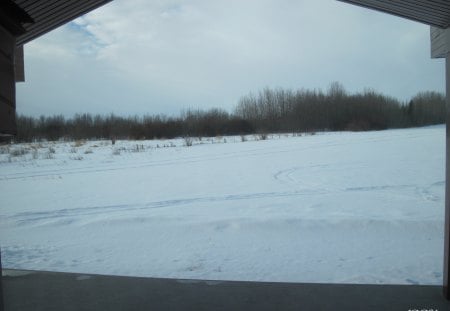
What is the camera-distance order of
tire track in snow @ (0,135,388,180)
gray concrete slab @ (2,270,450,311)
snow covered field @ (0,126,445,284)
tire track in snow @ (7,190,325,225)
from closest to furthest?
1. gray concrete slab @ (2,270,450,311)
2. snow covered field @ (0,126,445,284)
3. tire track in snow @ (7,190,325,225)
4. tire track in snow @ (0,135,388,180)

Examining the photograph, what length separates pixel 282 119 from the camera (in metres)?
56.4

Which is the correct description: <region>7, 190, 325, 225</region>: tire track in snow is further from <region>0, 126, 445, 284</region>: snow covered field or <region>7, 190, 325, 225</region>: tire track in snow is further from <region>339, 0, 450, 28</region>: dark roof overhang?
<region>339, 0, 450, 28</region>: dark roof overhang

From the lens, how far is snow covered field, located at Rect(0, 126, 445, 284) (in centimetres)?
519

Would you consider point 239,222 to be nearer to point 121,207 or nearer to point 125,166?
point 121,207

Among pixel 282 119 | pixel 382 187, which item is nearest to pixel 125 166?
pixel 382 187

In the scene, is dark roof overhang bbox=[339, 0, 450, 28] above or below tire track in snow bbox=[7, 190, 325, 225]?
above

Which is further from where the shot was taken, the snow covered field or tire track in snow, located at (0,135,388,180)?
tire track in snow, located at (0,135,388,180)

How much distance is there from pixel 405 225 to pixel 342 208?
1.53 meters

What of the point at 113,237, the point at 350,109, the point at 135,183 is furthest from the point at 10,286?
the point at 350,109

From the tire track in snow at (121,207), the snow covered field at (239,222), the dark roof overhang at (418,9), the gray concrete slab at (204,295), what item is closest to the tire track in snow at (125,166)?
the snow covered field at (239,222)

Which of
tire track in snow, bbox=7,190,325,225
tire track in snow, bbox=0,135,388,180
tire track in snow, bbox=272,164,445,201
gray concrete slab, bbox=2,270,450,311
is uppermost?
tire track in snow, bbox=0,135,388,180

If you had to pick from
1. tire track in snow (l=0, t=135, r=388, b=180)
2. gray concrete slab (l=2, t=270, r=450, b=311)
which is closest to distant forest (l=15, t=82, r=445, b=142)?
tire track in snow (l=0, t=135, r=388, b=180)

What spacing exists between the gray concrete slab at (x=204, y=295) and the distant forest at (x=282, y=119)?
3746 centimetres

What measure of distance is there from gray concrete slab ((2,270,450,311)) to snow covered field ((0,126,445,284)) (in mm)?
533
